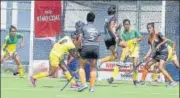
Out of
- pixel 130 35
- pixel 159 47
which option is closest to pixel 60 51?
pixel 159 47

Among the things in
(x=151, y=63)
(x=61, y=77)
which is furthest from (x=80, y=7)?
(x=151, y=63)

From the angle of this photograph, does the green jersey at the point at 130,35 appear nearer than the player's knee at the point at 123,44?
No

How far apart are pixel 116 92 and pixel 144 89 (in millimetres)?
1539

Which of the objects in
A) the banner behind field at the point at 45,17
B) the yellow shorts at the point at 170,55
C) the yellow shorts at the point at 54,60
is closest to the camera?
the yellow shorts at the point at 54,60

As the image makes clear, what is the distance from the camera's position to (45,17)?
2170 centimetres

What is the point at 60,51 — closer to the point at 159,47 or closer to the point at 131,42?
the point at 159,47

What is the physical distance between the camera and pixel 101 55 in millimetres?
22906

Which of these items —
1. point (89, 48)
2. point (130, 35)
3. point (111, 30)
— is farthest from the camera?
point (130, 35)

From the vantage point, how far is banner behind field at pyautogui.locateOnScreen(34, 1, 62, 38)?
21.7m

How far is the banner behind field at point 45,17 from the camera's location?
71.2 ft

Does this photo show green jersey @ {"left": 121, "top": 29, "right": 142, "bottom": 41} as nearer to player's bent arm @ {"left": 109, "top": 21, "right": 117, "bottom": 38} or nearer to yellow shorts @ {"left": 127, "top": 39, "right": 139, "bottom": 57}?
yellow shorts @ {"left": 127, "top": 39, "right": 139, "bottom": 57}

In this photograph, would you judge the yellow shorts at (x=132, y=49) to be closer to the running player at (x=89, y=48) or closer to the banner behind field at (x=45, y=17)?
the banner behind field at (x=45, y=17)

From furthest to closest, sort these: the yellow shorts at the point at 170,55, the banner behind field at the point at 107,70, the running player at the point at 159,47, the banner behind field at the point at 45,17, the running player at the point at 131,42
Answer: the banner behind field at the point at 45,17
the banner behind field at the point at 107,70
the running player at the point at 131,42
the yellow shorts at the point at 170,55
the running player at the point at 159,47

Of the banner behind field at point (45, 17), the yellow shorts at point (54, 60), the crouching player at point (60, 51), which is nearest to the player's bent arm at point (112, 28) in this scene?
the crouching player at point (60, 51)
